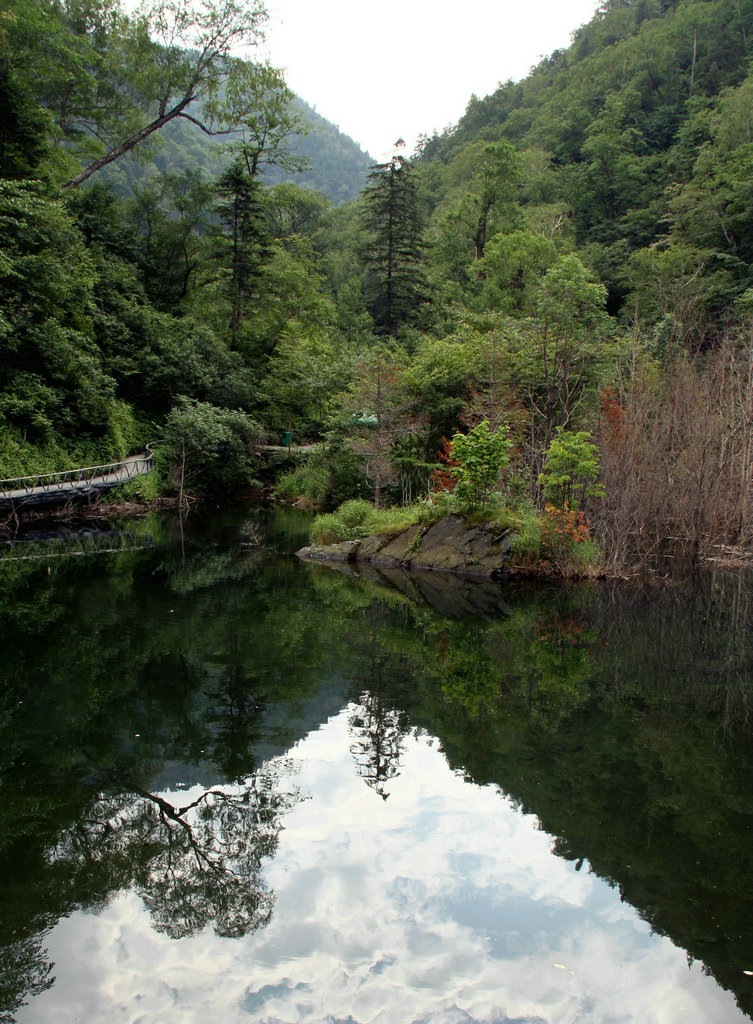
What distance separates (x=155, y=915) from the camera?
435 cm

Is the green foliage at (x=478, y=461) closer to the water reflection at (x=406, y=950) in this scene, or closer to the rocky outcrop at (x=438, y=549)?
the rocky outcrop at (x=438, y=549)

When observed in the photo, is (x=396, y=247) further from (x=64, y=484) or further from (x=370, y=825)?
(x=370, y=825)

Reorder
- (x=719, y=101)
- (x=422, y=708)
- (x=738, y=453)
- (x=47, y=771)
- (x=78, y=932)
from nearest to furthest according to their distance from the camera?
(x=78, y=932), (x=47, y=771), (x=422, y=708), (x=738, y=453), (x=719, y=101)

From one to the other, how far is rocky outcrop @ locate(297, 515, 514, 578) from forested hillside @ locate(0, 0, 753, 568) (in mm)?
739

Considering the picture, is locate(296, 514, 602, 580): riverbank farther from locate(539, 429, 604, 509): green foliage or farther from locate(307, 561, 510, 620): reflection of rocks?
locate(539, 429, 604, 509): green foliage

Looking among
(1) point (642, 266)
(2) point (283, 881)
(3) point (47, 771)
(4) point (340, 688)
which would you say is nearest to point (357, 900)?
(2) point (283, 881)

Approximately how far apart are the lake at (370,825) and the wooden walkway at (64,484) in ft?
36.5

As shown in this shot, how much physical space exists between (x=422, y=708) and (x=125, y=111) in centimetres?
3475

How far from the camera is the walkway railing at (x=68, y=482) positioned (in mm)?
20634

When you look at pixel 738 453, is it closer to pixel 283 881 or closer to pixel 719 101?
pixel 283 881

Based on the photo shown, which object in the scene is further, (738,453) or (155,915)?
(738,453)

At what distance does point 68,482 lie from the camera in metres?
22.8

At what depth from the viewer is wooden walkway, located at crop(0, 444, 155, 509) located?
20516 mm

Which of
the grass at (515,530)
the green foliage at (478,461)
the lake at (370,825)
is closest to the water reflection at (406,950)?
the lake at (370,825)
